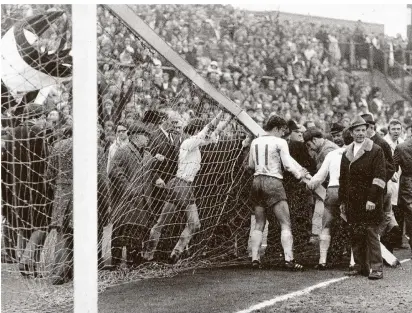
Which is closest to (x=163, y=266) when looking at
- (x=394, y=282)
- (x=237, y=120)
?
(x=237, y=120)

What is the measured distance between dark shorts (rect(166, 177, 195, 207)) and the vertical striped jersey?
0.91 meters

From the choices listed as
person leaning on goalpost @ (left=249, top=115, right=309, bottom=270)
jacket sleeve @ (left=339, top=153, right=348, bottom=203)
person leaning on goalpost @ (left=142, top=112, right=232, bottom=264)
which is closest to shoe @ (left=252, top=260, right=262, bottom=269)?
person leaning on goalpost @ (left=249, top=115, right=309, bottom=270)

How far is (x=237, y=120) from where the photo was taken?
29.5 ft

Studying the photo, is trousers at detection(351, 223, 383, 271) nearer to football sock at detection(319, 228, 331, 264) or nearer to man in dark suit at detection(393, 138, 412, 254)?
football sock at detection(319, 228, 331, 264)

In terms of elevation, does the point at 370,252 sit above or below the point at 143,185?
below

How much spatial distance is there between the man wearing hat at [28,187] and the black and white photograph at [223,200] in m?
0.70

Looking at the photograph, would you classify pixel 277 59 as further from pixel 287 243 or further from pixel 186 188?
pixel 186 188

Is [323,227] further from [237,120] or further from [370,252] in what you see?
[237,120]

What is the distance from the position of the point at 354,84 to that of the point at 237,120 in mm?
13462

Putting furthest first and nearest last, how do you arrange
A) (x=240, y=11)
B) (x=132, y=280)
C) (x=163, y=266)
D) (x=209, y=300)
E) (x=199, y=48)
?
(x=240, y=11) < (x=199, y=48) < (x=163, y=266) < (x=132, y=280) < (x=209, y=300)

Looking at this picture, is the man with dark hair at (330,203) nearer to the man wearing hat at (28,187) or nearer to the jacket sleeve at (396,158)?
the jacket sleeve at (396,158)

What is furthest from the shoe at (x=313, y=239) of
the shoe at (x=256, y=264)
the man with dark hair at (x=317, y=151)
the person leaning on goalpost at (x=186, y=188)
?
the person leaning on goalpost at (x=186, y=188)

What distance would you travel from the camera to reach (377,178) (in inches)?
321

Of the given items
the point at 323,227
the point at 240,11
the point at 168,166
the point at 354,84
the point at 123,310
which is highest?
the point at 240,11
